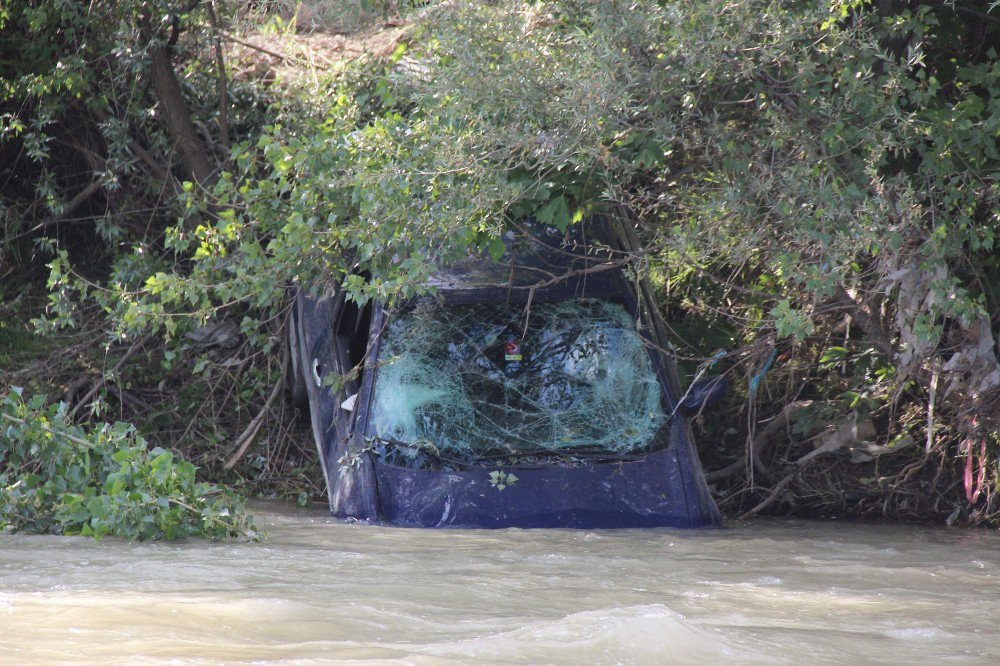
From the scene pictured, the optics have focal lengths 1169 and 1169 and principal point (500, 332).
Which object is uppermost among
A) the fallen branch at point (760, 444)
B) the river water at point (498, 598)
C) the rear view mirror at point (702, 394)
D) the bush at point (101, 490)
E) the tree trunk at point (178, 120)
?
the tree trunk at point (178, 120)

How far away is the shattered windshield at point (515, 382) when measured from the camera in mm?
6355

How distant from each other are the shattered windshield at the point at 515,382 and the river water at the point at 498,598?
59 cm

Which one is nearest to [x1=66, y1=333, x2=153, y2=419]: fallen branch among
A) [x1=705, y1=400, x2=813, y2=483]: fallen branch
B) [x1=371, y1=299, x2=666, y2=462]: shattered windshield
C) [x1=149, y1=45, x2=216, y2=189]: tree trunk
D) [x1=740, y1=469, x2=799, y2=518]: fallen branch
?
[x1=149, y1=45, x2=216, y2=189]: tree trunk

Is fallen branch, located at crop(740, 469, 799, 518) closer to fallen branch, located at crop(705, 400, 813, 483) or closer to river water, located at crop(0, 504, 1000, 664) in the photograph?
fallen branch, located at crop(705, 400, 813, 483)

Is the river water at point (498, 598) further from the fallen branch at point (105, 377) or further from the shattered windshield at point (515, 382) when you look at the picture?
the fallen branch at point (105, 377)

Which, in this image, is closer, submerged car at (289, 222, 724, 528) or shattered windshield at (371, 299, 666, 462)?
submerged car at (289, 222, 724, 528)

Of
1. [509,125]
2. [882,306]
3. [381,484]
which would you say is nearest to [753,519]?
[882,306]

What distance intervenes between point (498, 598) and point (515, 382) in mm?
2338

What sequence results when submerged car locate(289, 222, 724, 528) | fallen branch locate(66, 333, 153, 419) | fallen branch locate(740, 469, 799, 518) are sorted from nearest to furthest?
submerged car locate(289, 222, 724, 528), fallen branch locate(740, 469, 799, 518), fallen branch locate(66, 333, 153, 419)

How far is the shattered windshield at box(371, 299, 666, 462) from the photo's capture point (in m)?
6.36

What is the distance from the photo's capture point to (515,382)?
655 centimetres

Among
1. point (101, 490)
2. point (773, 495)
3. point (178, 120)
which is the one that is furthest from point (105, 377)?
point (773, 495)

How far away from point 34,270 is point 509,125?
6.70 meters

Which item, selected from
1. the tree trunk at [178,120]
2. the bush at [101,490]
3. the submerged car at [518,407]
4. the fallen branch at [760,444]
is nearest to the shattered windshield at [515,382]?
the submerged car at [518,407]
